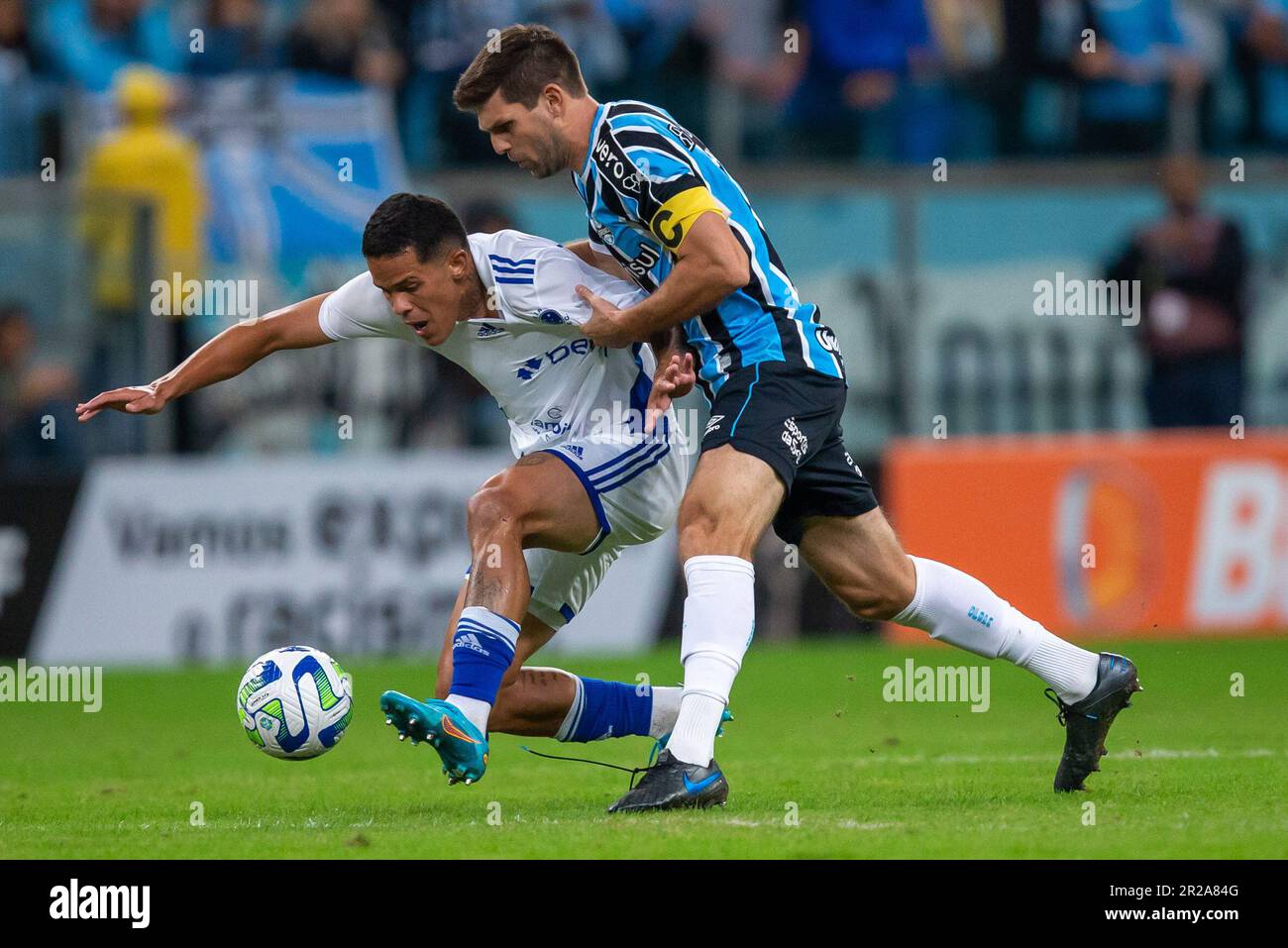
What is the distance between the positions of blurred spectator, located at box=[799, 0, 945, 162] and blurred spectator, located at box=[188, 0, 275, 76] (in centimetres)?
416

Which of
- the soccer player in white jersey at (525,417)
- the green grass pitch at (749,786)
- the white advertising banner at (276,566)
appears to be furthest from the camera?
the white advertising banner at (276,566)

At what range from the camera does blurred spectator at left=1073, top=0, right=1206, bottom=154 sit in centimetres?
1452

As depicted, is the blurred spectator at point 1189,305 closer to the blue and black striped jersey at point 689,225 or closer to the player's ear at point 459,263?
the blue and black striped jersey at point 689,225

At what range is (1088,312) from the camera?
529 inches

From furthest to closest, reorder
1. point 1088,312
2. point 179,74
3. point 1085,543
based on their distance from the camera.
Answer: point 179,74 < point 1088,312 < point 1085,543

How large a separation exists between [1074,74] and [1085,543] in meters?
4.03

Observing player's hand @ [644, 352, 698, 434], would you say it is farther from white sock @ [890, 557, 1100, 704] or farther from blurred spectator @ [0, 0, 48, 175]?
blurred spectator @ [0, 0, 48, 175]

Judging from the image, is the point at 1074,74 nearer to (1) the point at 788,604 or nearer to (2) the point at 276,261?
(1) the point at 788,604

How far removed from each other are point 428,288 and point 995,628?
7.04 feet

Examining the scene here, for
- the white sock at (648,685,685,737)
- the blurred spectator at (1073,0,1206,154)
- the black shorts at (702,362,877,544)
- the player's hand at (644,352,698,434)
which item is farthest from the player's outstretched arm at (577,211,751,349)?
the blurred spectator at (1073,0,1206,154)

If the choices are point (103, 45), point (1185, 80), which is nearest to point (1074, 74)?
point (1185, 80)

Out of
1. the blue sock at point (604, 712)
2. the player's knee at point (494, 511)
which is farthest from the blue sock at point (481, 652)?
the blue sock at point (604, 712)

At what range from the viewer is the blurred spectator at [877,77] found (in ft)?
47.9

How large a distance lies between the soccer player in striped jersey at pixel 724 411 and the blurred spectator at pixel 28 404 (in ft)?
24.5
